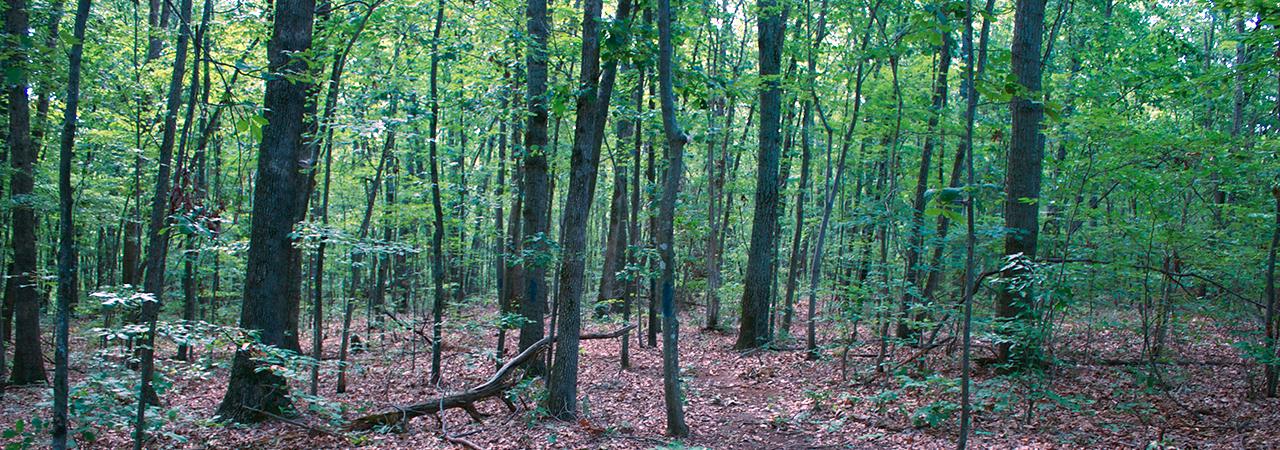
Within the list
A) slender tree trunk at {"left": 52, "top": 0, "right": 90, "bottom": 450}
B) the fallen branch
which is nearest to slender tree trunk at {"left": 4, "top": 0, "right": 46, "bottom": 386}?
the fallen branch

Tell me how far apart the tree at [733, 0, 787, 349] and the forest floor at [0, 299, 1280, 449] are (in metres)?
1.61

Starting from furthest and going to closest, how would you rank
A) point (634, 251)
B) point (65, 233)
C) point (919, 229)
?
point (634, 251) < point (919, 229) < point (65, 233)

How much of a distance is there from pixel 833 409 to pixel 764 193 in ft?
16.9

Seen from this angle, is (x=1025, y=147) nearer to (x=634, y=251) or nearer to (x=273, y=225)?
(x=634, y=251)

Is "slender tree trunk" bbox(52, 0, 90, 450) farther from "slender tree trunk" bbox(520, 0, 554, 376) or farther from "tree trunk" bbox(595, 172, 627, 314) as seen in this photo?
"tree trunk" bbox(595, 172, 627, 314)

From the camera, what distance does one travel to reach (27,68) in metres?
5.35

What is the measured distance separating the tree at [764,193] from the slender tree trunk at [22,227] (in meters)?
11.1

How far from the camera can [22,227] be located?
990cm

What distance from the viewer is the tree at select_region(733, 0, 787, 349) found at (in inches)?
501

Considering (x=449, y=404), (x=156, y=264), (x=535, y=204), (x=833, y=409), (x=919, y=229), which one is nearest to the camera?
(x=156, y=264)

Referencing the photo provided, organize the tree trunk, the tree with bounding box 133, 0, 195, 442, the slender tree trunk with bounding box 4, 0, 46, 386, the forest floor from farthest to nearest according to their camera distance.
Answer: the tree trunk
the slender tree trunk with bounding box 4, 0, 46, 386
the forest floor
the tree with bounding box 133, 0, 195, 442

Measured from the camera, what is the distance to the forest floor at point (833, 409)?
698 cm

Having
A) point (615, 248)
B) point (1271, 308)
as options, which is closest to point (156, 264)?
point (615, 248)

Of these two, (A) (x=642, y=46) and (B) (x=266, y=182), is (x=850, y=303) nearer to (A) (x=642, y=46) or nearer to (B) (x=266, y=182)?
(A) (x=642, y=46)
